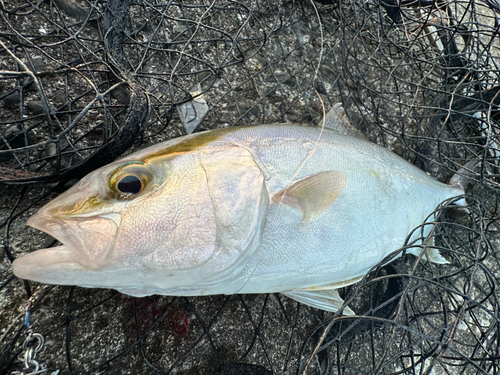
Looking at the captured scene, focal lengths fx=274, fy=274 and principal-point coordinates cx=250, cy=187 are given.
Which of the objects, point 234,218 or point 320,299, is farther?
point 320,299

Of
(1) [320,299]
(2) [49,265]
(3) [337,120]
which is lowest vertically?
(1) [320,299]

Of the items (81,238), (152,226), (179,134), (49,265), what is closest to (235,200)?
(152,226)

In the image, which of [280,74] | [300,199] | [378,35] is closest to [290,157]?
[300,199]

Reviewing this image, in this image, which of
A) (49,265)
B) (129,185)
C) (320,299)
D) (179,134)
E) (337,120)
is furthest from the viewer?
(179,134)

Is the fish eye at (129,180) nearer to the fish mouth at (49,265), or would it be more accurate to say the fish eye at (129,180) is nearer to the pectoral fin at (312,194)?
the fish mouth at (49,265)

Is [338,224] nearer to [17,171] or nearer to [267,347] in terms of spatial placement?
[267,347]

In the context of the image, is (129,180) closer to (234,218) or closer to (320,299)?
(234,218)

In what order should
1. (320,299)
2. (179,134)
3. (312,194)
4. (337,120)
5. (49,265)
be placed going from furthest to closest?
(179,134) < (337,120) < (320,299) < (312,194) < (49,265)
